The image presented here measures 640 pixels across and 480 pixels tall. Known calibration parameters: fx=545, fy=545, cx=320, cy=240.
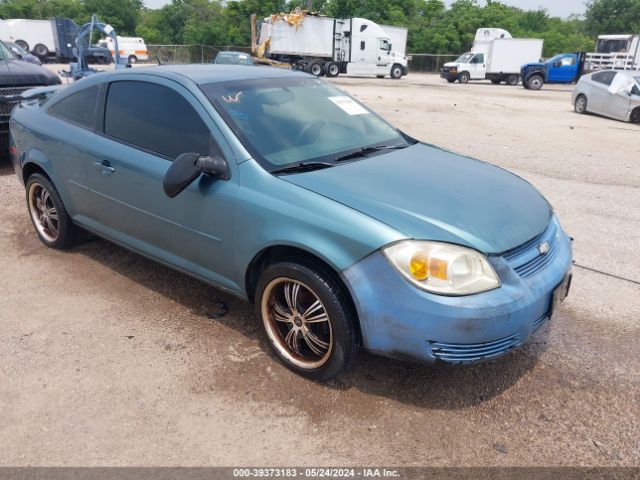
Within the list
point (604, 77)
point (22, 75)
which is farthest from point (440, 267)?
point (604, 77)

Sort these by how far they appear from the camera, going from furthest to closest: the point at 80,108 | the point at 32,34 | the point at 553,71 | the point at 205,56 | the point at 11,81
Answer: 1. the point at 205,56
2. the point at 32,34
3. the point at 553,71
4. the point at 11,81
5. the point at 80,108

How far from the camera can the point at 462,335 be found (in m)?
2.60

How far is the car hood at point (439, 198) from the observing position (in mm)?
2743

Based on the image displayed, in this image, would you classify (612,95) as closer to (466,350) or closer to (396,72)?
(466,350)

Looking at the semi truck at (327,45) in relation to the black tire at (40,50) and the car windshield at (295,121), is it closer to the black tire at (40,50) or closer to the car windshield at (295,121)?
the black tire at (40,50)

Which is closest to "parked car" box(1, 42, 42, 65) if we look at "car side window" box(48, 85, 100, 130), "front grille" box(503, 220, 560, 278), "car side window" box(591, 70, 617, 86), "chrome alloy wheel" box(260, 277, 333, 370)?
"car side window" box(48, 85, 100, 130)

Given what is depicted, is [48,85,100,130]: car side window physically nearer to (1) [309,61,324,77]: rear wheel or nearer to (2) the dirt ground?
(2) the dirt ground

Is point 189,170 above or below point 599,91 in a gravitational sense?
above

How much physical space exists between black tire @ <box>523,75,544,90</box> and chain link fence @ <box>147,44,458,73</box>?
21.6 meters

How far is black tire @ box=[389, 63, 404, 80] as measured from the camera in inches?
1388

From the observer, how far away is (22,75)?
7.91m

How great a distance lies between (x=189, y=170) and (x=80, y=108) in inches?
71.4

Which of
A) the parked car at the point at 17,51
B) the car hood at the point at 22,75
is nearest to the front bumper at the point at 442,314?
the car hood at the point at 22,75

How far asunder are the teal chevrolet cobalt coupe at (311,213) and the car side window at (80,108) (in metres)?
0.02
